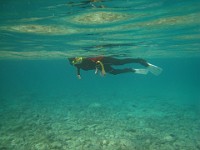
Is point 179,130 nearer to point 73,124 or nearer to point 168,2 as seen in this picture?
point 73,124

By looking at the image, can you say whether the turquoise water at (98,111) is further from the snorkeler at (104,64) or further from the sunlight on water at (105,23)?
the snorkeler at (104,64)

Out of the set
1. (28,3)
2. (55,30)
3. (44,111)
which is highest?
(28,3)

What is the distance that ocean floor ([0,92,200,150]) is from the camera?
1384 centimetres

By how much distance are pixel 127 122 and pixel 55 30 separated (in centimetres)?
A: 1028

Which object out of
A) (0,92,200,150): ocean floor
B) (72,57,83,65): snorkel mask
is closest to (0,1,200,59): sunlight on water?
(72,57,83,65): snorkel mask

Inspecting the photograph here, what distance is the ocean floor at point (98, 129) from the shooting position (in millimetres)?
13844

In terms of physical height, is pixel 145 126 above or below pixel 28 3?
below

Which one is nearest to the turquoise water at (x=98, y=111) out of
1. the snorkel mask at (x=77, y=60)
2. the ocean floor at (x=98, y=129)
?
the ocean floor at (x=98, y=129)

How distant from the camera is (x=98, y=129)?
16938mm

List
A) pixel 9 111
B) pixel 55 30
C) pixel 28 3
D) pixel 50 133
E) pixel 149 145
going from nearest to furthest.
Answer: pixel 28 3
pixel 149 145
pixel 50 133
pixel 55 30
pixel 9 111

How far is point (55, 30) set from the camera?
751 inches

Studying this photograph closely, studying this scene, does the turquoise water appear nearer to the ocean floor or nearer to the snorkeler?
the ocean floor

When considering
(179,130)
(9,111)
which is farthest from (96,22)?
(9,111)

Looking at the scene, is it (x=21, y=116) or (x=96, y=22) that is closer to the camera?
(x=96, y=22)
